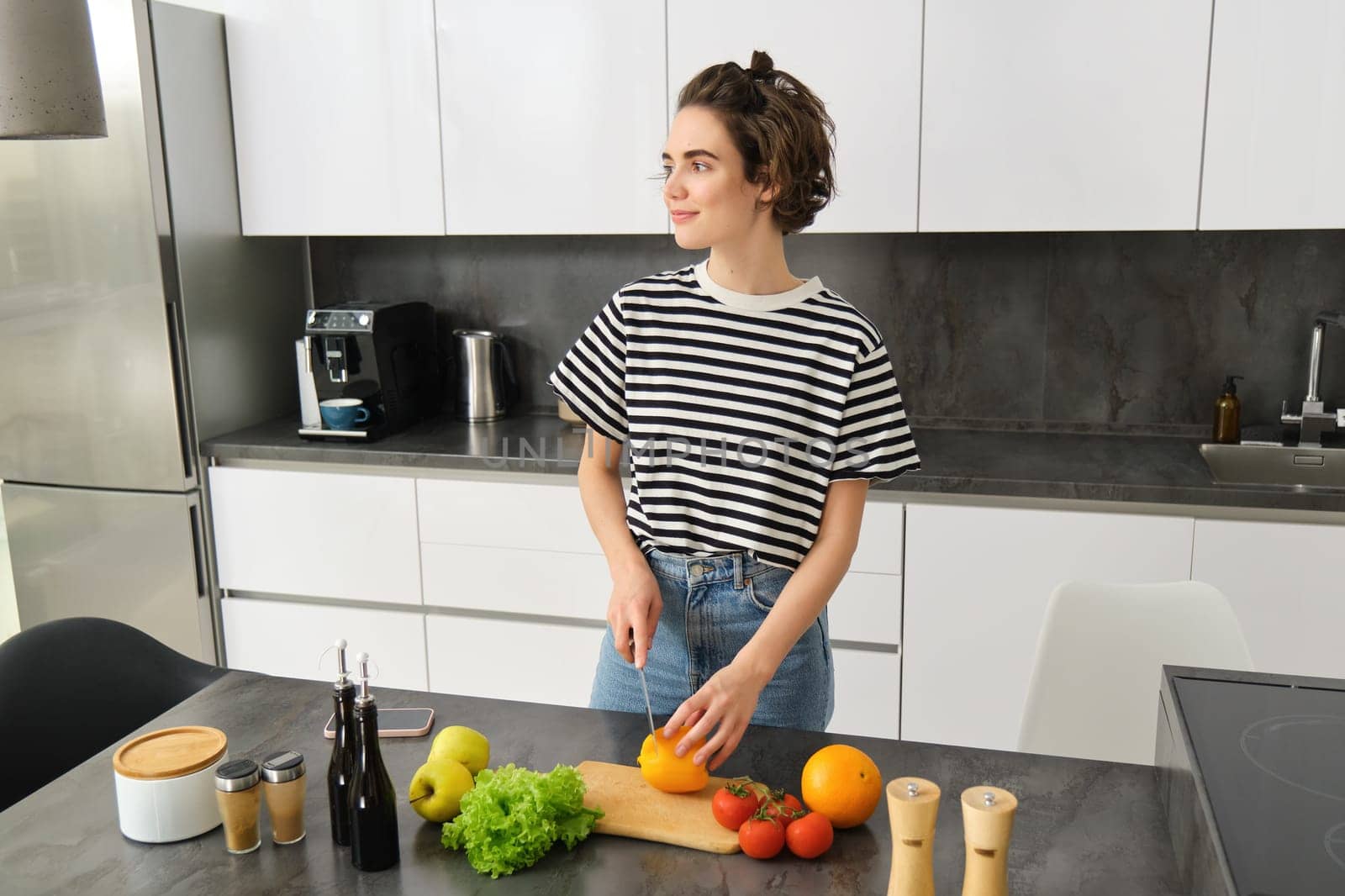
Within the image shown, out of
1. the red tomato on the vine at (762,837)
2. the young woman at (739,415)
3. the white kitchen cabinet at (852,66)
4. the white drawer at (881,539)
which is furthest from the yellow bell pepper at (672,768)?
the white kitchen cabinet at (852,66)

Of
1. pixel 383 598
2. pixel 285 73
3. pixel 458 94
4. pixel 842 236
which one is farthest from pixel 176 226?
pixel 842 236

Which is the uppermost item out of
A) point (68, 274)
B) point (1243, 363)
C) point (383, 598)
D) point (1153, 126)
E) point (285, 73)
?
point (285, 73)

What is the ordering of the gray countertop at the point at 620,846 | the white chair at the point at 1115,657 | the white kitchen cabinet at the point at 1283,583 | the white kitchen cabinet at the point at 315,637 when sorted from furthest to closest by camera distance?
the white kitchen cabinet at the point at 315,637 → the white kitchen cabinet at the point at 1283,583 → the white chair at the point at 1115,657 → the gray countertop at the point at 620,846

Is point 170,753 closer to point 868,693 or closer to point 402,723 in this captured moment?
point 402,723

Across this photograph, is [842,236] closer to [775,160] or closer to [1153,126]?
[1153,126]

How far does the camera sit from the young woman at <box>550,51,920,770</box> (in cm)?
150

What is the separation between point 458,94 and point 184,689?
166cm

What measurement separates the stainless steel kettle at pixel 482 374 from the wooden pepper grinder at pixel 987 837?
2332mm

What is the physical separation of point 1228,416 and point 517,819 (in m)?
2.21

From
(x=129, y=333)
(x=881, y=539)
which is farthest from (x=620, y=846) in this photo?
(x=129, y=333)

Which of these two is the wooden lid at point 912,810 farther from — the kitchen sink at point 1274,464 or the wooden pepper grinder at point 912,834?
the kitchen sink at point 1274,464

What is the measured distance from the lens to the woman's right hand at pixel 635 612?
1468 millimetres

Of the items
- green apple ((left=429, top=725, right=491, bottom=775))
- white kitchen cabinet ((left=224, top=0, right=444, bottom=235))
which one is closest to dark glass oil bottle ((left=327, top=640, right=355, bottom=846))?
green apple ((left=429, top=725, right=491, bottom=775))

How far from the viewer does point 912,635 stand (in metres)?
2.55
